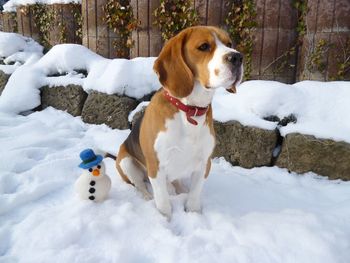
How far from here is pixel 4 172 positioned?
282 cm

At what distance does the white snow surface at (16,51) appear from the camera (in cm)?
576

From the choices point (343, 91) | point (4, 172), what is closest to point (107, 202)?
point (4, 172)

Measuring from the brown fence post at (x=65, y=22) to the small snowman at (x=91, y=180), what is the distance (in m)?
4.42

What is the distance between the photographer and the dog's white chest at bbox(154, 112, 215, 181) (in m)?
2.12

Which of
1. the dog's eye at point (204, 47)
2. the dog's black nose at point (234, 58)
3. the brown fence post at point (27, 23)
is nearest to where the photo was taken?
the dog's black nose at point (234, 58)

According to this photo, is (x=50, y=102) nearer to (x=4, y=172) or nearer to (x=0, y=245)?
(x=4, y=172)

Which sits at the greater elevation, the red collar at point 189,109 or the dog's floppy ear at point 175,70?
the dog's floppy ear at point 175,70

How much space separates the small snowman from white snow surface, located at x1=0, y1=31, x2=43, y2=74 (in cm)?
393

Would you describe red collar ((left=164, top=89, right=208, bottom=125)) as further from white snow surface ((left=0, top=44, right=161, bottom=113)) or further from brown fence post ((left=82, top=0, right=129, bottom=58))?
brown fence post ((left=82, top=0, right=129, bottom=58))

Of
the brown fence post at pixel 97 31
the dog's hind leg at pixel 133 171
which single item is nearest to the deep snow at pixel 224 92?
the brown fence post at pixel 97 31

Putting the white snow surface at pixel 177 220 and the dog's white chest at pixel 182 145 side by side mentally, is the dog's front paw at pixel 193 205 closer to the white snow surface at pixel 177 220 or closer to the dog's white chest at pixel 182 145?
the white snow surface at pixel 177 220

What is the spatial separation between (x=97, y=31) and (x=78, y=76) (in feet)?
2.70

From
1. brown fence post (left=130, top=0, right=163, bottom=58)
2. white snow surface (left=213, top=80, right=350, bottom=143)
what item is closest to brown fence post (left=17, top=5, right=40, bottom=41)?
brown fence post (left=130, top=0, right=163, bottom=58)

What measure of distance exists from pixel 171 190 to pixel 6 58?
471 cm
